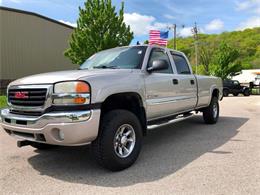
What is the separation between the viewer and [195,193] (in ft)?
10.5

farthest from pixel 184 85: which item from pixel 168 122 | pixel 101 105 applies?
pixel 101 105

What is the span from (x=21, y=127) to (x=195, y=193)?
8.06 feet

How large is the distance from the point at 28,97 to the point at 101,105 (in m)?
1.03

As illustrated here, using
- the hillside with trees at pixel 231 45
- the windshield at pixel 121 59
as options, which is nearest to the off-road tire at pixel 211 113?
the windshield at pixel 121 59

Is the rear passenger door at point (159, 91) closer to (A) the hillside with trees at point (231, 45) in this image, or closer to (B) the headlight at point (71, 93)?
(B) the headlight at point (71, 93)

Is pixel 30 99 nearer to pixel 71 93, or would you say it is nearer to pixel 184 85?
pixel 71 93

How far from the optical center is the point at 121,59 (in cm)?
499

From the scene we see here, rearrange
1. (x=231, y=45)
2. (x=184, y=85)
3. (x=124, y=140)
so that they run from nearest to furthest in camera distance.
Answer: (x=124, y=140) < (x=184, y=85) < (x=231, y=45)

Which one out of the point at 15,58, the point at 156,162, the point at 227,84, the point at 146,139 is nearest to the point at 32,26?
the point at 15,58

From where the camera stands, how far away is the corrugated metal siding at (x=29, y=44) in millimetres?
22297

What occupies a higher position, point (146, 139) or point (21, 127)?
point (21, 127)

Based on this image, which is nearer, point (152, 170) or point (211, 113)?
point (152, 170)

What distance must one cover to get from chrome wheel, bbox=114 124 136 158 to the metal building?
20.6m

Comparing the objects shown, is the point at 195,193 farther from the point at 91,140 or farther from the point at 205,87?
the point at 205,87
